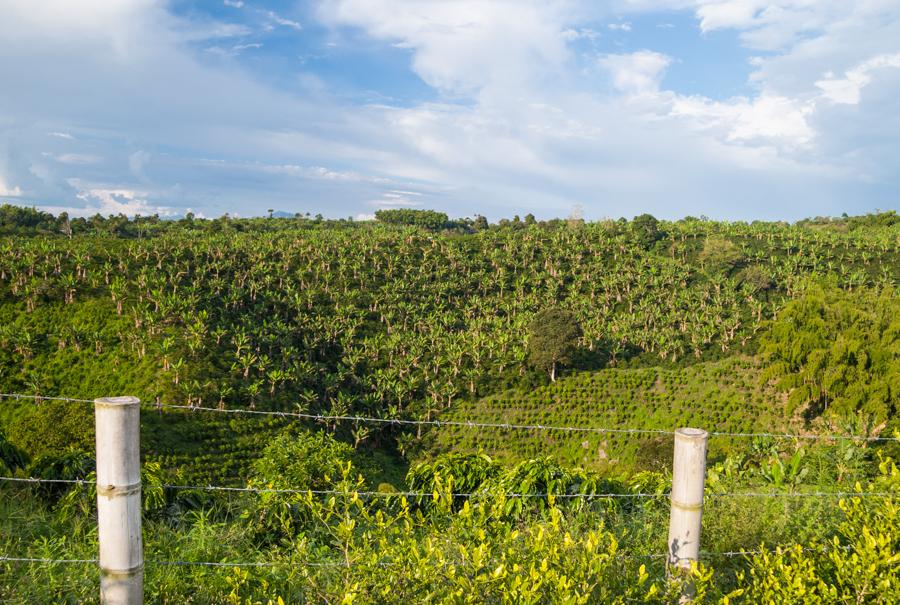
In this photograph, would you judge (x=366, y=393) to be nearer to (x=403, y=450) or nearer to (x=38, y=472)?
(x=403, y=450)

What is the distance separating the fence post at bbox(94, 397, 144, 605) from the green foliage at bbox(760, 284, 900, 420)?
3794cm

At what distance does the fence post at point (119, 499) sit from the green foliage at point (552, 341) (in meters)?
52.1

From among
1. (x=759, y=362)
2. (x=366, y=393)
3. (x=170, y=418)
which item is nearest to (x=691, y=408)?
(x=759, y=362)

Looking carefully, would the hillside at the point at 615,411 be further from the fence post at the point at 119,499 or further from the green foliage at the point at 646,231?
the fence post at the point at 119,499

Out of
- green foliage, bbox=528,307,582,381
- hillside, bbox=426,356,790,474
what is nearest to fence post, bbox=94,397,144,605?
hillside, bbox=426,356,790,474

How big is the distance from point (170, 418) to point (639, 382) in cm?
4068

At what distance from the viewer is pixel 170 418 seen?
3769 centimetres

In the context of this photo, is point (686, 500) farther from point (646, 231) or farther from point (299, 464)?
point (646, 231)

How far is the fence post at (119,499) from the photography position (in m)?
3.36

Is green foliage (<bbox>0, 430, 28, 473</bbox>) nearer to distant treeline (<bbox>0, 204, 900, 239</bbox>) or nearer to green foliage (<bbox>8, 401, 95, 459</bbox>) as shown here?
green foliage (<bbox>8, 401, 95, 459</bbox>)

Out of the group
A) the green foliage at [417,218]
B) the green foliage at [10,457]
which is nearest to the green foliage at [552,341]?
the green foliage at [10,457]

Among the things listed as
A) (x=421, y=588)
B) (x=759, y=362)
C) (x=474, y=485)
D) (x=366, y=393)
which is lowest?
(x=366, y=393)

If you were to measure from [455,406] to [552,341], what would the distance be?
11.5m

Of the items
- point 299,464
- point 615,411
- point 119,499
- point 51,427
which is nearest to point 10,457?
point 299,464
